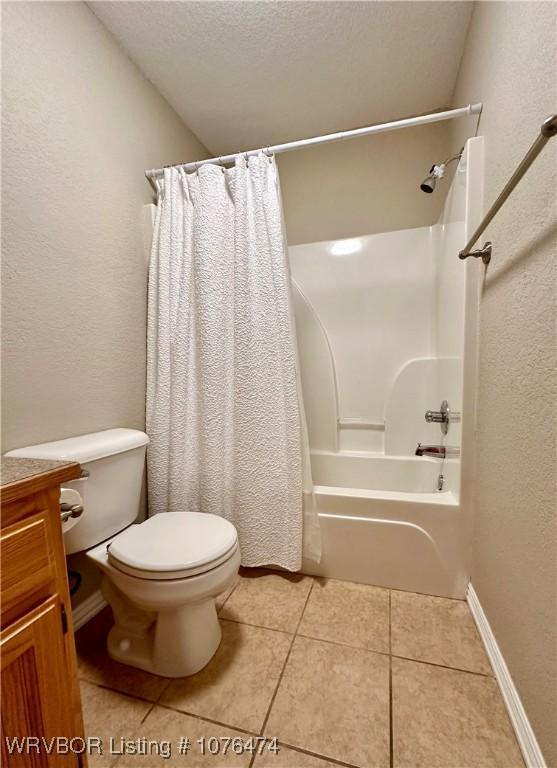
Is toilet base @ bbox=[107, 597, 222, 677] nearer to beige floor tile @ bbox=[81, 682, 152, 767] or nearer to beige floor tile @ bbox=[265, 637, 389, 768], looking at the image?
beige floor tile @ bbox=[81, 682, 152, 767]

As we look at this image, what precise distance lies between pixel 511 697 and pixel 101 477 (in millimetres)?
1327

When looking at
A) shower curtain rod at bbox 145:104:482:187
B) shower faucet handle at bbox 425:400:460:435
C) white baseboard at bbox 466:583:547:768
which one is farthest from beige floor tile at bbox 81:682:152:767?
shower curtain rod at bbox 145:104:482:187

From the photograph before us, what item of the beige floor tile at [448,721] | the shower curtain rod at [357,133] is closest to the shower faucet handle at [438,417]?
the beige floor tile at [448,721]

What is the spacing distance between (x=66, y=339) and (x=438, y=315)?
1743mm

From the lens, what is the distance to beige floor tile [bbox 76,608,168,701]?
37.8 inches

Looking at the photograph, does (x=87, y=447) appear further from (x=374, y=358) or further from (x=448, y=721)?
(x=374, y=358)

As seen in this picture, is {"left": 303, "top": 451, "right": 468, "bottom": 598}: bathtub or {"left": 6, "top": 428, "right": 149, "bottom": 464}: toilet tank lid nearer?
{"left": 6, "top": 428, "right": 149, "bottom": 464}: toilet tank lid

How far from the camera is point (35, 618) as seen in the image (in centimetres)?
54

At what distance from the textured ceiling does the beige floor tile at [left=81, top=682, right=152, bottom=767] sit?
2.33m

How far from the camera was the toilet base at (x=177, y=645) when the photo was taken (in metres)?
0.99

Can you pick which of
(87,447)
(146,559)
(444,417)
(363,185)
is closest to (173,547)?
(146,559)

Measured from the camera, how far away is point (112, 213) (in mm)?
1316

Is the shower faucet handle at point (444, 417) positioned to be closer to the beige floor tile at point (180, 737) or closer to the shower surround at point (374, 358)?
the shower surround at point (374, 358)

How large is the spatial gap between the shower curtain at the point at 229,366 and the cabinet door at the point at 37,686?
0.83m
